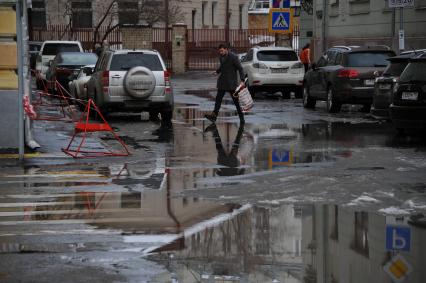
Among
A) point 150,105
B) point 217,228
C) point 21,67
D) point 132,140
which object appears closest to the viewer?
point 217,228

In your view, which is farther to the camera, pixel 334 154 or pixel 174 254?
pixel 334 154

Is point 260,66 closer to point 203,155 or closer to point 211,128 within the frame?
point 211,128

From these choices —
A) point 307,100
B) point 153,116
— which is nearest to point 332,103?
point 307,100

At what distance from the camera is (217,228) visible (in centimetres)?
931

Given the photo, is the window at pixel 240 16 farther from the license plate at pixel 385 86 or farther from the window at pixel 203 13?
the license plate at pixel 385 86

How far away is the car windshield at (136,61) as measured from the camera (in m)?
22.1

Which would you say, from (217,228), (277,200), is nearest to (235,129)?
(277,200)

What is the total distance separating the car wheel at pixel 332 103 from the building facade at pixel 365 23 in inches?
250

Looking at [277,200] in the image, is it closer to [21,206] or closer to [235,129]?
[21,206]

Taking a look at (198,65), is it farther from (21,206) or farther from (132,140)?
(21,206)

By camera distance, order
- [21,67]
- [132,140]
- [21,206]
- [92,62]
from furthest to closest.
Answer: [92,62] < [132,140] < [21,67] < [21,206]

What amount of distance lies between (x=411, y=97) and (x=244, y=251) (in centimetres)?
905

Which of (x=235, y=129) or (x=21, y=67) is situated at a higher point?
(x=21, y=67)

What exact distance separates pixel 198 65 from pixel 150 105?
3248 cm
